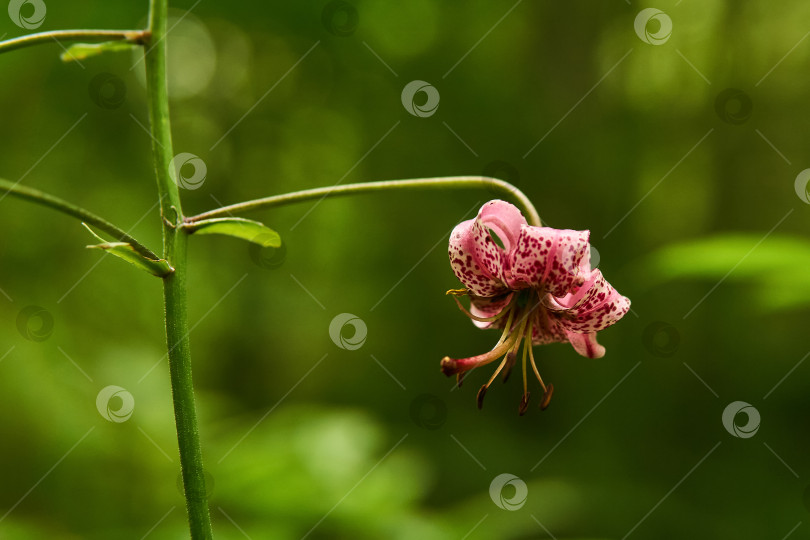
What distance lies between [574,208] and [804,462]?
6.10 feet

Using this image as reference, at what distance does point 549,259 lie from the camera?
2.85ft

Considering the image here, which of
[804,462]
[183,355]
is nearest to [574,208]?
[804,462]

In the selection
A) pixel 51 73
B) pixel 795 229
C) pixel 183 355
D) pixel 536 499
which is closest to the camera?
pixel 183 355

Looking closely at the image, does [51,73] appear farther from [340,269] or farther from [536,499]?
[536,499]

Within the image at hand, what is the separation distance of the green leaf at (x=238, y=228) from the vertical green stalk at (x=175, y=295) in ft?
0.06

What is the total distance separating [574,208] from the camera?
12.4ft

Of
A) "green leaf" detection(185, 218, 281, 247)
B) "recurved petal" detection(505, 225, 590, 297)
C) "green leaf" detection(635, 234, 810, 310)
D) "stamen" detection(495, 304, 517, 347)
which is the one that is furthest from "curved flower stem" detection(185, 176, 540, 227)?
"green leaf" detection(635, 234, 810, 310)

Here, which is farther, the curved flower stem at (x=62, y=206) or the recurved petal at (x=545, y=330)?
the recurved petal at (x=545, y=330)

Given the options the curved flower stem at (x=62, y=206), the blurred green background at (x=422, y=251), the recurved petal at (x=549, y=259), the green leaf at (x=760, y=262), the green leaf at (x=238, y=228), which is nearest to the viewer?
the curved flower stem at (x=62, y=206)

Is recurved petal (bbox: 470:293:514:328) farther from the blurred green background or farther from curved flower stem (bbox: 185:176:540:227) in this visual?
the blurred green background

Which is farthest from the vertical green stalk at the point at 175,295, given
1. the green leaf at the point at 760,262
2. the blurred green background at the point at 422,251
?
the blurred green background at the point at 422,251

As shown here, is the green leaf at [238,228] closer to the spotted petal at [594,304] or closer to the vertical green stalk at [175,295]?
the vertical green stalk at [175,295]

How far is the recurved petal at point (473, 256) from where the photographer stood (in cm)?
92

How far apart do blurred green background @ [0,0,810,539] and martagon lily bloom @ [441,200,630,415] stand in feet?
4.53
